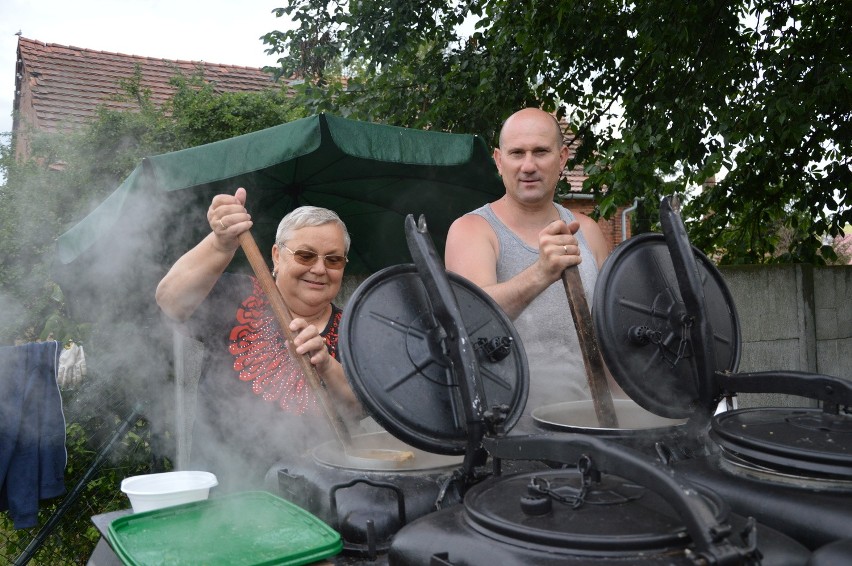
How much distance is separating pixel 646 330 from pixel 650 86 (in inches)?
188

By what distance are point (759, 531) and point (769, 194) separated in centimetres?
641

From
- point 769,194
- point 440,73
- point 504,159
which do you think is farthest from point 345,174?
point 769,194

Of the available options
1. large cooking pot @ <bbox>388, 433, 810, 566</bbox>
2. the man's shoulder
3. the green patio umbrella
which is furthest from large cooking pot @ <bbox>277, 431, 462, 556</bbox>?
the green patio umbrella

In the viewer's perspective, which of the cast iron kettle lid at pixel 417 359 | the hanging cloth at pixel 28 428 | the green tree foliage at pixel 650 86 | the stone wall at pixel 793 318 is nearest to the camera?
the cast iron kettle lid at pixel 417 359

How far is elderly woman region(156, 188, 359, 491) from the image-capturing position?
245 cm

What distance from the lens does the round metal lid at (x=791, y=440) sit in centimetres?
132

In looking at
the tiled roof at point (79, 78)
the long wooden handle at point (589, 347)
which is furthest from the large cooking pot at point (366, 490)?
the tiled roof at point (79, 78)

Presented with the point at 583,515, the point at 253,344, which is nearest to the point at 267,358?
the point at 253,344

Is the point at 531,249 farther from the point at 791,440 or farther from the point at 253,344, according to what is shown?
the point at 791,440

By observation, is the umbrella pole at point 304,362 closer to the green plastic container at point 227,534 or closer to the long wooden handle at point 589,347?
the green plastic container at point 227,534

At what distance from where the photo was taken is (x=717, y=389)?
1.78 metres

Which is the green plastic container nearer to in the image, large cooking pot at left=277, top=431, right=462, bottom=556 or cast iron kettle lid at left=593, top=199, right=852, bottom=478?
large cooking pot at left=277, top=431, right=462, bottom=556

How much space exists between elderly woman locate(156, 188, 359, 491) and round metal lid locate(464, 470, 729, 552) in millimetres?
1148

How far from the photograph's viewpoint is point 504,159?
2627mm
